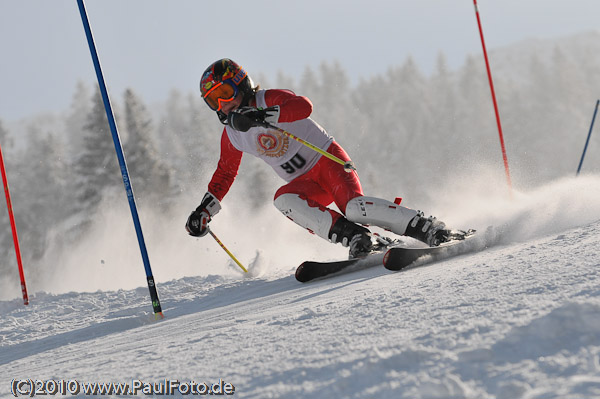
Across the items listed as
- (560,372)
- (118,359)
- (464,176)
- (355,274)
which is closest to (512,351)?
(560,372)

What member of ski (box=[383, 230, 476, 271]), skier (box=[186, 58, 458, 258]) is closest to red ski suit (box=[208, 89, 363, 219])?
skier (box=[186, 58, 458, 258])

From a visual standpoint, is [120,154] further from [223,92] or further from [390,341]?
[390,341]

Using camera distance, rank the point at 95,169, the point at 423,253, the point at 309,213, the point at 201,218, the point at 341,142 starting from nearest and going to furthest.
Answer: the point at 423,253, the point at 309,213, the point at 201,218, the point at 95,169, the point at 341,142

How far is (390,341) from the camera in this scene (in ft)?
5.07

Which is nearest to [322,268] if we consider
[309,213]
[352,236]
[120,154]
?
[352,236]

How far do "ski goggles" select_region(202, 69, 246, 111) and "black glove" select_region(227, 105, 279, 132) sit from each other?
0.23 m

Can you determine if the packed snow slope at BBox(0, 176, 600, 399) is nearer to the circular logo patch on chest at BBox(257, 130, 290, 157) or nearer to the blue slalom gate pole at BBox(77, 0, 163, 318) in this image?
the blue slalom gate pole at BBox(77, 0, 163, 318)

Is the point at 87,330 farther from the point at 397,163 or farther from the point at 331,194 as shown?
the point at 397,163

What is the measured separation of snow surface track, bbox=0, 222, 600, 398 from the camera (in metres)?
1.26

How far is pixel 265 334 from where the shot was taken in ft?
6.37

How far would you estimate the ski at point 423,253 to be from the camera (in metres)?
3.25

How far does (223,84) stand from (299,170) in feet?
2.94

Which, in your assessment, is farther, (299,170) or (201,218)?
(201,218)

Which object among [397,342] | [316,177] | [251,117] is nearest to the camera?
[397,342]
